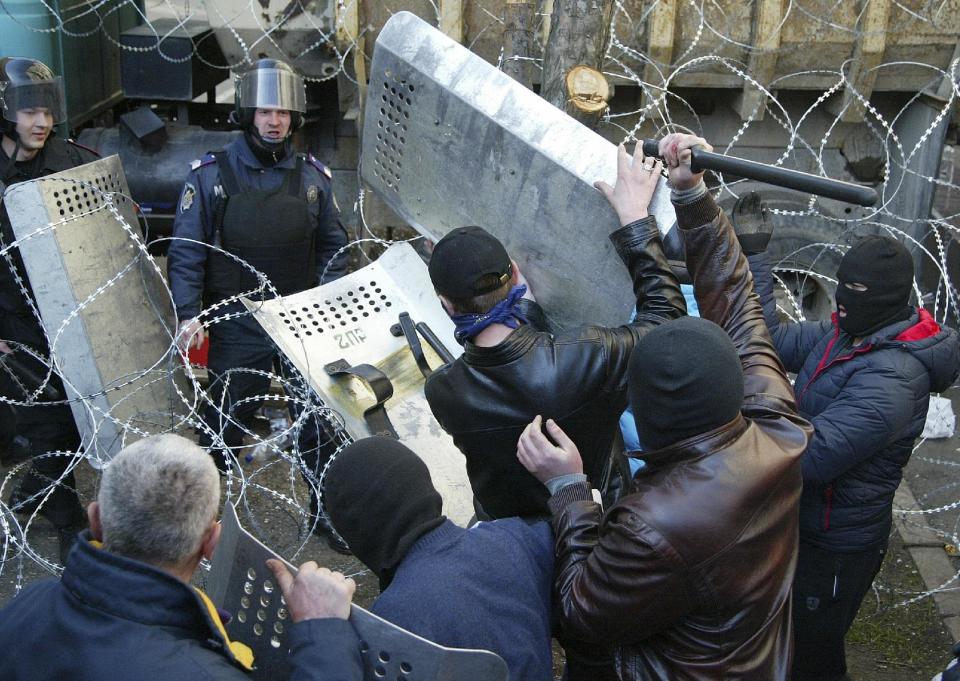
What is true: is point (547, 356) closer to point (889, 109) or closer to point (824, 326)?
point (824, 326)

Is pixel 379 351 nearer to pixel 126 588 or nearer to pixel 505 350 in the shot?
pixel 505 350

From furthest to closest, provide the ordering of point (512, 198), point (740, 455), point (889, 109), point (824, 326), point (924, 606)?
point (889, 109) < point (924, 606) < point (824, 326) < point (512, 198) < point (740, 455)

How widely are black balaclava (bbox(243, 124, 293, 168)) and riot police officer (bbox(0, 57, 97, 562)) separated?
29.0 inches

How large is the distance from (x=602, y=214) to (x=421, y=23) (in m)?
0.91

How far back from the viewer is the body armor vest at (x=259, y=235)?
175 inches

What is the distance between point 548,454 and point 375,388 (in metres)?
1.19

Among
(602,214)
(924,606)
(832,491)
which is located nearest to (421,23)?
(602,214)

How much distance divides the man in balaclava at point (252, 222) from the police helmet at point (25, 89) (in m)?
0.65

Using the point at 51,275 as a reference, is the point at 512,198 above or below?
above

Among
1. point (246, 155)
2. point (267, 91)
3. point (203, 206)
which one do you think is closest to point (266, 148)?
point (246, 155)

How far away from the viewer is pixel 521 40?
4457 mm

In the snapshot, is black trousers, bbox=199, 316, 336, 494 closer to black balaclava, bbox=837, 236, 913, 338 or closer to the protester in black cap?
the protester in black cap

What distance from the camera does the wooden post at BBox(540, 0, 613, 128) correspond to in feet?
13.1

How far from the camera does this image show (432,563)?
1854 mm
